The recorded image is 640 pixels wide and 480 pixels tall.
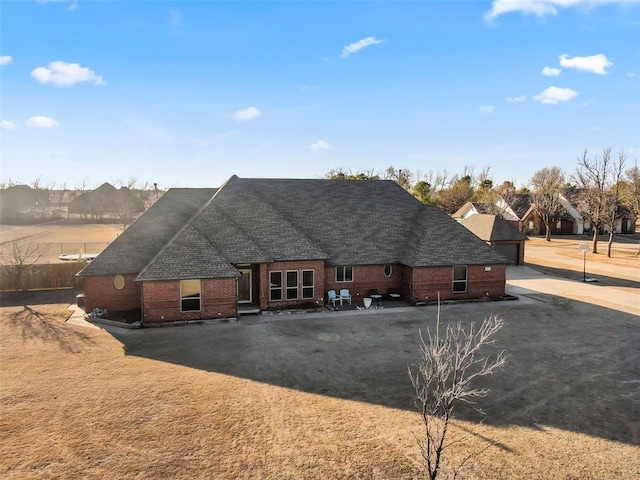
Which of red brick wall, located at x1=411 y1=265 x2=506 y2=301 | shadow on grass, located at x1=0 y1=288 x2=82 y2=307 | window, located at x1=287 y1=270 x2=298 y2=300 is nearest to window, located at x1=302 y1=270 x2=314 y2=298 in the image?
window, located at x1=287 y1=270 x2=298 y2=300

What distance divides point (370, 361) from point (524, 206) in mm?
61617

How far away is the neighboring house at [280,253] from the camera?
1805 cm

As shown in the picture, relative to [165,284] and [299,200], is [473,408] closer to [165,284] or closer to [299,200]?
[165,284]

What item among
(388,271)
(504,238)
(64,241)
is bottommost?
(388,271)

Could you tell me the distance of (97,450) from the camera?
8.64 m

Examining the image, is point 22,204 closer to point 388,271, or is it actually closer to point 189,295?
point 189,295

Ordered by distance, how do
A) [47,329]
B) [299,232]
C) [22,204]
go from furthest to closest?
[22,204]
[299,232]
[47,329]

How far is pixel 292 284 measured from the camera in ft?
66.5

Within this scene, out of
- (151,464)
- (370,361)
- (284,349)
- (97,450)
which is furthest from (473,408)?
(97,450)

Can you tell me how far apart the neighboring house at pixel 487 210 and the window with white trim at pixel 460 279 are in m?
31.6

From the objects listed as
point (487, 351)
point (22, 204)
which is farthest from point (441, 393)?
point (22, 204)

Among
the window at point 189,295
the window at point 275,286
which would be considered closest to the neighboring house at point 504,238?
the window at point 275,286

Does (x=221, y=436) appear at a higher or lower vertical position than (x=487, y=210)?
lower

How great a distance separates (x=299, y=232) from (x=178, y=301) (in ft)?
22.9
